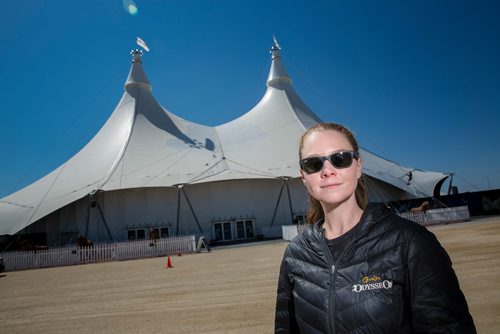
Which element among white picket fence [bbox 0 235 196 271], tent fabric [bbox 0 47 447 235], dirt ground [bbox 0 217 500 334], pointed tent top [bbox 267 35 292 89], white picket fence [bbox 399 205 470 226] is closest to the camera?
dirt ground [bbox 0 217 500 334]

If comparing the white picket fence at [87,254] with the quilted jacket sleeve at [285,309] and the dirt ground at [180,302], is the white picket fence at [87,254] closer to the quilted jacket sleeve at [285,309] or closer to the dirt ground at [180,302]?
the dirt ground at [180,302]

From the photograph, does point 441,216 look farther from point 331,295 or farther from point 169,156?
point 331,295

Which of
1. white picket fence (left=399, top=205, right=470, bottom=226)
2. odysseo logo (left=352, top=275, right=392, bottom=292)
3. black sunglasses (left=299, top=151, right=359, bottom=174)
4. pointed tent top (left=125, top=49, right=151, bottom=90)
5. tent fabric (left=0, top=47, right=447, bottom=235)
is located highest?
pointed tent top (left=125, top=49, right=151, bottom=90)

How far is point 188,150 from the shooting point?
21.6 metres

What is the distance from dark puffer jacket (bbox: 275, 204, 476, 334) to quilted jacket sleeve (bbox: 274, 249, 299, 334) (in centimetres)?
7

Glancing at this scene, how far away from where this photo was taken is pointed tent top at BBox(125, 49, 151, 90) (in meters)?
25.0

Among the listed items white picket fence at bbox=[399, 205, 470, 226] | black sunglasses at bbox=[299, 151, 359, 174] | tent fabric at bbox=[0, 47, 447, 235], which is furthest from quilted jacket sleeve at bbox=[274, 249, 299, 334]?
white picket fence at bbox=[399, 205, 470, 226]

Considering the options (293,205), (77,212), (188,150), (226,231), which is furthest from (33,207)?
(293,205)

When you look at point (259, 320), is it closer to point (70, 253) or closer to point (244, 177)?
point (70, 253)

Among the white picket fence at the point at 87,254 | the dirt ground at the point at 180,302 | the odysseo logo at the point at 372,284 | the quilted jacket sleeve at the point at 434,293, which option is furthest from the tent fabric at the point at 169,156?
the quilted jacket sleeve at the point at 434,293

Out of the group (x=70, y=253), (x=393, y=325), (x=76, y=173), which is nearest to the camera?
(x=393, y=325)

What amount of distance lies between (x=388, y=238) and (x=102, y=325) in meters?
4.15

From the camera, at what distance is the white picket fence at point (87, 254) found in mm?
13484

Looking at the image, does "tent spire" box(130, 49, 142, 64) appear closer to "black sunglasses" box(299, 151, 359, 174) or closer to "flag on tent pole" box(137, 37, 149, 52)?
"flag on tent pole" box(137, 37, 149, 52)
